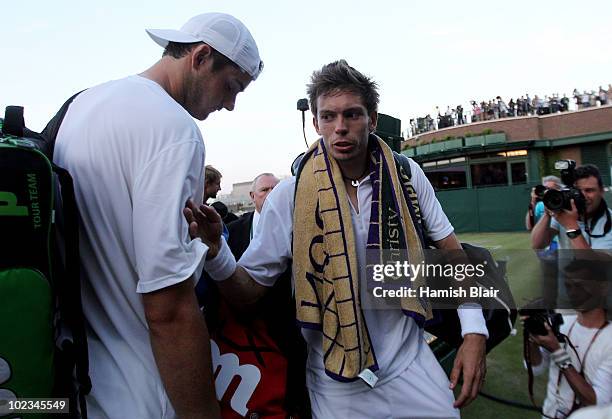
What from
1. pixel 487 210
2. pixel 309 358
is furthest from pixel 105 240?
pixel 487 210

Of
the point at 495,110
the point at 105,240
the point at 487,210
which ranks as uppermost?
the point at 495,110

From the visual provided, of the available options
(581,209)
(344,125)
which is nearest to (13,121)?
(344,125)

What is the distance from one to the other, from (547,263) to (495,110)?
99.7ft

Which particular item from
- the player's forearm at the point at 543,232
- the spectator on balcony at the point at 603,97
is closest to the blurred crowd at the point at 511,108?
the spectator on balcony at the point at 603,97

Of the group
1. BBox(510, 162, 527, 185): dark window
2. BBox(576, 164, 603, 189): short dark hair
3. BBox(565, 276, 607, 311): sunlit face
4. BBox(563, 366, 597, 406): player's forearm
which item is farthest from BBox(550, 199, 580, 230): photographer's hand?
BBox(510, 162, 527, 185): dark window

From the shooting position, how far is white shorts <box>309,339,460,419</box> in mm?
1647

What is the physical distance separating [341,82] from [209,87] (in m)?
0.71

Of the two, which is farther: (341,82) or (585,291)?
(585,291)

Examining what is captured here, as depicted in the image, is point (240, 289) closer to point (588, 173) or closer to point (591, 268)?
point (591, 268)

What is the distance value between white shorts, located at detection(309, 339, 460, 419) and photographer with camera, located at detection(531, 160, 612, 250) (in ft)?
6.34

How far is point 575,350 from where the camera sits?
2.44 meters

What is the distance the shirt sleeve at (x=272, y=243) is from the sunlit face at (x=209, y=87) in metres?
0.51

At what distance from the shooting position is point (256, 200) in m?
4.45

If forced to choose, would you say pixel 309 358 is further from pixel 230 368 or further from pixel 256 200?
pixel 256 200
